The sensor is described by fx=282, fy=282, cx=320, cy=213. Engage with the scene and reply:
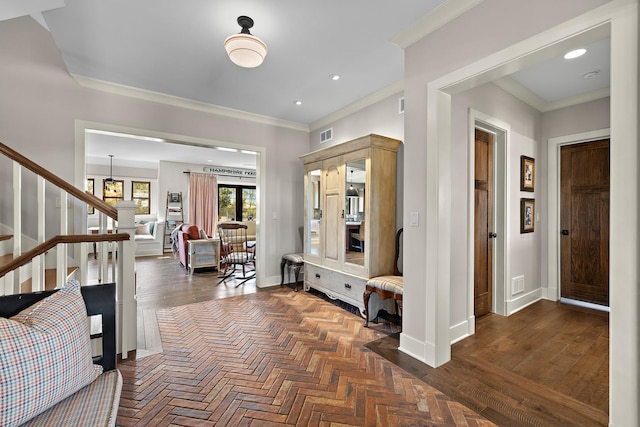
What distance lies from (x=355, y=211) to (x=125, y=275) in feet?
7.68

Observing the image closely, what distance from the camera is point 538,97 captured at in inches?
145

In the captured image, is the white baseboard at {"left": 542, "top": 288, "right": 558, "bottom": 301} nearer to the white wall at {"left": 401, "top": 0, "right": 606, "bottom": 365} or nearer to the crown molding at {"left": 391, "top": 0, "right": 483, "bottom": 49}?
the white wall at {"left": 401, "top": 0, "right": 606, "bottom": 365}

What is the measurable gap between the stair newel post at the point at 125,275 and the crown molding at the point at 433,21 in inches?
107

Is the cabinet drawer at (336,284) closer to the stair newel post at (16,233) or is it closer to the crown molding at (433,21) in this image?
the crown molding at (433,21)

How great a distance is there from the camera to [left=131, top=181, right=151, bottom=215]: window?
8712mm

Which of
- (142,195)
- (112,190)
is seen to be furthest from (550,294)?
(112,190)

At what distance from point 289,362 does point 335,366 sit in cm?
38

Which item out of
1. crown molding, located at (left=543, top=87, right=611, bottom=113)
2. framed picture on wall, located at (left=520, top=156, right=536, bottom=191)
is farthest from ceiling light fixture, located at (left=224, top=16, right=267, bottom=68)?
crown molding, located at (left=543, top=87, right=611, bottom=113)

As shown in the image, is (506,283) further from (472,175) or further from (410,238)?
(410,238)

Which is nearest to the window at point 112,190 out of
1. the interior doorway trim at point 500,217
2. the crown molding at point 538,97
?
the interior doorway trim at point 500,217

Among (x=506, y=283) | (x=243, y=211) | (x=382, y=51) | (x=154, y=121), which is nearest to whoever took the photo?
(x=382, y=51)

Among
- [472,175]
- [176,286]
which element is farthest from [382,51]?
[176,286]

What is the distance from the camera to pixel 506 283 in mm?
3361

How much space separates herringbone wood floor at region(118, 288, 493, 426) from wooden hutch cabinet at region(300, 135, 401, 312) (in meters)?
0.62
